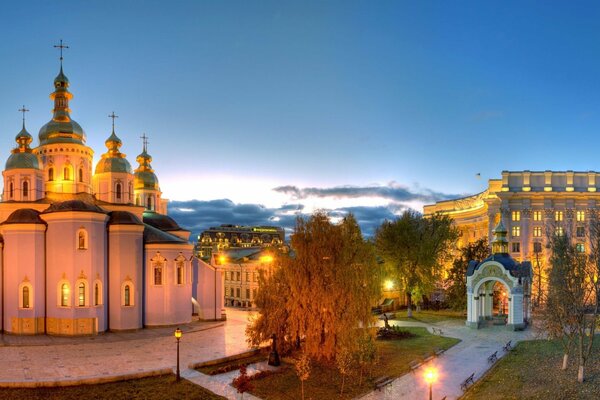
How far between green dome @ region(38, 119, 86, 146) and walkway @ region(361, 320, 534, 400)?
94.7ft

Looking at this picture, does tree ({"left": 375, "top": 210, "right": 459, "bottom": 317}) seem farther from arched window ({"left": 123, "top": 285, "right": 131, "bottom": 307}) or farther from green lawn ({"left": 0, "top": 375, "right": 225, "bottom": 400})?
green lawn ({"left": 0, "top": 375, "right": 225, "bottom": 400})

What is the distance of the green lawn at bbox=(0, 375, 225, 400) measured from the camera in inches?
742

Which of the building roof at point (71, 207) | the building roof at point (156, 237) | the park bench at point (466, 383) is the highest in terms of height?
the building roof at point (71, 207)

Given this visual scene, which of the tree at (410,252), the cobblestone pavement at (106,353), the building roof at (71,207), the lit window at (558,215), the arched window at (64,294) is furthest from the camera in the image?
the lit window at (558,215)

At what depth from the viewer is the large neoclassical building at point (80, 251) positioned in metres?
31.5

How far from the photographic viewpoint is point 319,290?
75.8 feet

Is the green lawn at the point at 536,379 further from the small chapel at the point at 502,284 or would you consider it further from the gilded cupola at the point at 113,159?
the gilded cupola at the point at 113,159

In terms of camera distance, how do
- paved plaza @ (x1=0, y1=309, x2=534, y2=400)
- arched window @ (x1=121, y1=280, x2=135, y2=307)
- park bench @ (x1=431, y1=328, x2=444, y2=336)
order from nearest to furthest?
paved plaza @ (x1=0, y1=309, x2=534, y2=400)
park bench @ (x1=431, y1=328, x2=444, y2=336)
arched window @ (x1=121, y1=280, x2=135, y2=307)

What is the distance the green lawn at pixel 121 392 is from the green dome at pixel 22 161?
20.9m

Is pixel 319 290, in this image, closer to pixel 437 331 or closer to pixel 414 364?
pixel 414 364

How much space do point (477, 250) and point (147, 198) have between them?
99.6 feet

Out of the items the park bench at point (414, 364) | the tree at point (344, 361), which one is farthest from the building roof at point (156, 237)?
the tree at point (344, 361)

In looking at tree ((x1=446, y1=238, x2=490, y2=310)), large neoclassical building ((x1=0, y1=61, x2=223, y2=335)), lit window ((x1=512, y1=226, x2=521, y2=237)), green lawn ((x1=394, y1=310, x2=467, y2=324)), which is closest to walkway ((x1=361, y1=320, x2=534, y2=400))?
green lawn ((x1=394, y1=310, x2=467, y2=324))

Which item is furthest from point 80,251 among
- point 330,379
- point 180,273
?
point 330,379
